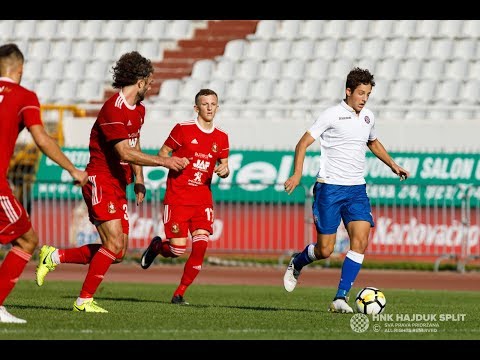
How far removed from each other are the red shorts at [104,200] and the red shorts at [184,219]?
1.44 m

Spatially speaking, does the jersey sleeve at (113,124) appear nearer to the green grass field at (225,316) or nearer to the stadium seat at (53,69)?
the green grass field at (225,316)

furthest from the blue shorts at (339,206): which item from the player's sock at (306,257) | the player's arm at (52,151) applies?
the player's arm at (52,151)

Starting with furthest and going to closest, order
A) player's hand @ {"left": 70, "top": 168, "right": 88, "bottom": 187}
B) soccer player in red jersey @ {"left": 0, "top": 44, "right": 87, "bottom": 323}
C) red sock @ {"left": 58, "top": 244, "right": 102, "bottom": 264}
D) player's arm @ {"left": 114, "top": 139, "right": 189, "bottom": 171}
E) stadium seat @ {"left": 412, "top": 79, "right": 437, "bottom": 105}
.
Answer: stadium seat @ {"left": 412, "top": 79, "right": 437, "bottom": 105}, red sock @ {"left": 58, "top": 244, "right": 102, "bottom": 264}, player's arm @ {"left": 114, "top": 139, "right": 189, "bottom": 171}, soccer player in red jersey @ {"left": 0, "top": 44, "right": 87, "bottom": 323}, player's hand @ {"left": 70, "top": 168, "right": 88, "bottom": 187}

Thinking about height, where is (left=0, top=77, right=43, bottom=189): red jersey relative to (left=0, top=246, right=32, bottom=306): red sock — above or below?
above

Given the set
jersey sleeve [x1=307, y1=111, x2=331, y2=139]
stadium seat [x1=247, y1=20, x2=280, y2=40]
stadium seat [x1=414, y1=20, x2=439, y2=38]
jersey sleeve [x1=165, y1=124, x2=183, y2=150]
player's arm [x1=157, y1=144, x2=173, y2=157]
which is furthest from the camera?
stadium seat [x1=247, y1=20, x2=280, y2=40]

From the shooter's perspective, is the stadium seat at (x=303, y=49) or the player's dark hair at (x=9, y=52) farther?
the stadium seat at (x=303, y=49)

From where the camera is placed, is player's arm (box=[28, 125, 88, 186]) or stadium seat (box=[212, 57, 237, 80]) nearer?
player's arm (box=[28, 125, 88, 186])

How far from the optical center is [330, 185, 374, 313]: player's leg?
1190cm

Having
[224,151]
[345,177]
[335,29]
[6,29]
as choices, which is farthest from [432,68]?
[345,177]

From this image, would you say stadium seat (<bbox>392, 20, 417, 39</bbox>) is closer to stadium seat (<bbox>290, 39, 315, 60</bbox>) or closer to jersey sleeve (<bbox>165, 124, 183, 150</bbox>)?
stadium seat (<bbox>290, 39, 315, 60</bbox>)

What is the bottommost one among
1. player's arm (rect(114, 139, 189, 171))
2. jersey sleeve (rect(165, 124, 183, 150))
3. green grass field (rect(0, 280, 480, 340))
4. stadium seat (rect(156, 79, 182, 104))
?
green grass field (rect(0, 280, 480, 340))

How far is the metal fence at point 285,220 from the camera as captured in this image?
2155 centimetres

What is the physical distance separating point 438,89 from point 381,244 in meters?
4.61

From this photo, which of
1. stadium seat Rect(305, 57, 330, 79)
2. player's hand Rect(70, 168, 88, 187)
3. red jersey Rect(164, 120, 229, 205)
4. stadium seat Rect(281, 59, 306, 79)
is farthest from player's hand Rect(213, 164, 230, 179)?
stadium seat Rect(281, 59, 306, 79)
